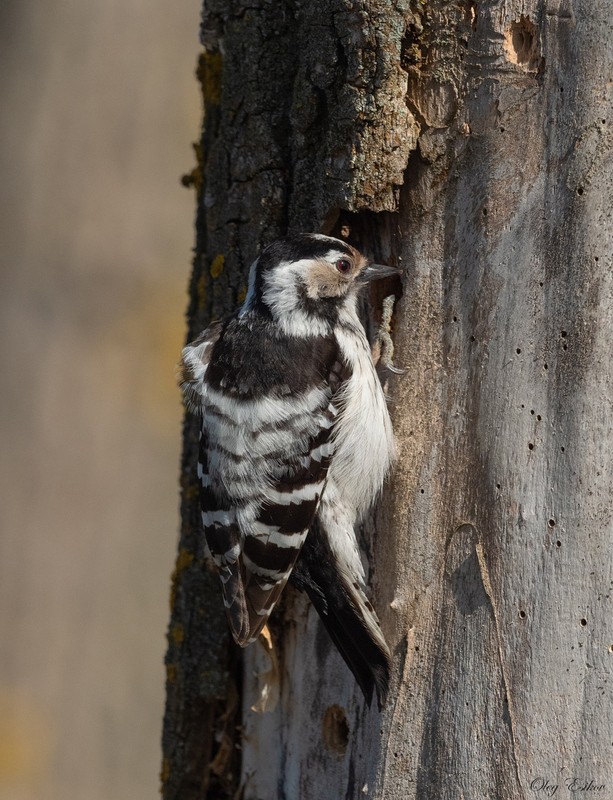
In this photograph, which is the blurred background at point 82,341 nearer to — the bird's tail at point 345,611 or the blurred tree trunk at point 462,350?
the blurred tree trunk at point 462,350

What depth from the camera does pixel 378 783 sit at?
9.66 feet

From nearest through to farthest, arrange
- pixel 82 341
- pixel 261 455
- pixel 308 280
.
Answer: pixel 261 455 < pixel 308 280 < pixel 82 341

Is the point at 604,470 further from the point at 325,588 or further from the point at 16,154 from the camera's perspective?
the point at 16,154

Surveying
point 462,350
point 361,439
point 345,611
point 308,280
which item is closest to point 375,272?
point 308,280

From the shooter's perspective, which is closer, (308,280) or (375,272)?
(375,272)

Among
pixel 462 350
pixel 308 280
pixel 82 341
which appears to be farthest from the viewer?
pixel 82 341

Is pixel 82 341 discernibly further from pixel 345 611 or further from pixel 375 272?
pixel 345 611

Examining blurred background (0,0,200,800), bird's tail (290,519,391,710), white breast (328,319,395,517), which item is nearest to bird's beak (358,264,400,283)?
white breast (328,319,395,517)

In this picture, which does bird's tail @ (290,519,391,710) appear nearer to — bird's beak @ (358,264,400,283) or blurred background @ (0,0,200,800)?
bird's beak @ (358,264,400,283)

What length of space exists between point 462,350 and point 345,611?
0.83 metres

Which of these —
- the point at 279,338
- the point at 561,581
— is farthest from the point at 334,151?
the point at 561,581

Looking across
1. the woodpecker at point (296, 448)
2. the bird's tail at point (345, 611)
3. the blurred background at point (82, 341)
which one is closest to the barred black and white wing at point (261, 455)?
the woodpecker at point (296, 448)

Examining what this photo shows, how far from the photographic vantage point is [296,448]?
9.95 feet

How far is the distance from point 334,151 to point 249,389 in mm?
765
